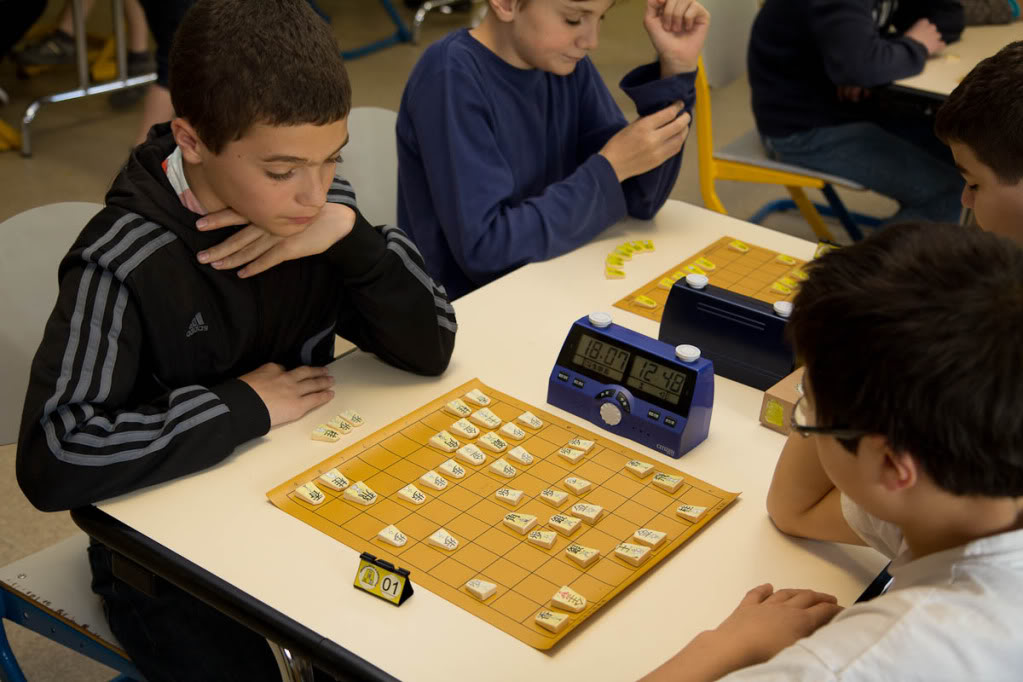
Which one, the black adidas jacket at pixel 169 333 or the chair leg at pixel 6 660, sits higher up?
the black adidas jacket at pixel 169 333

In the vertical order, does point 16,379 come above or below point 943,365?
below

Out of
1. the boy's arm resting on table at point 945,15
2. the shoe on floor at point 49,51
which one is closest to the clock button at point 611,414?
the boy's arm resting on table at point 945,15

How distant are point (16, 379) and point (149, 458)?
455 millimetres

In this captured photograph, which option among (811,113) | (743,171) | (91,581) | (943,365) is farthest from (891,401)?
(811,113)

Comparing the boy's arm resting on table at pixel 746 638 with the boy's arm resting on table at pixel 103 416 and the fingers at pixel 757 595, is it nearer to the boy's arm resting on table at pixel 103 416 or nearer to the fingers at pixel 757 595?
the fingers at pixel 757 595

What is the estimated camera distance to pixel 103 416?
129 cm

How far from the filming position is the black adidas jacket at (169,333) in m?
1.26

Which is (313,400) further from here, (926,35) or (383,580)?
(926,35)

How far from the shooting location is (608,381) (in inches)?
57.4

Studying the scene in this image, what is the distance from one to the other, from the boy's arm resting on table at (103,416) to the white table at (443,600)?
0.12 ft

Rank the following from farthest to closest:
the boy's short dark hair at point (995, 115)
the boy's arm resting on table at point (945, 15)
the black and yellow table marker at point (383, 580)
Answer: the boy's arm resting on table at point (945, 15) → the boy's short dark hair at point (995, 115) → the black and yellow table marker at point (383, 580)

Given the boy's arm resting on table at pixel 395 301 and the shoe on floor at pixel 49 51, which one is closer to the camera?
the boy's arm resting on table at pixel 395 301

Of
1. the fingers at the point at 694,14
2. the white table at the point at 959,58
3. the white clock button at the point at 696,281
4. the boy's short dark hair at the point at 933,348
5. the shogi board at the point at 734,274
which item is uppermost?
the fingers at the point at 694,14

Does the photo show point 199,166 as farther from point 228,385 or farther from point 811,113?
point 811,113
